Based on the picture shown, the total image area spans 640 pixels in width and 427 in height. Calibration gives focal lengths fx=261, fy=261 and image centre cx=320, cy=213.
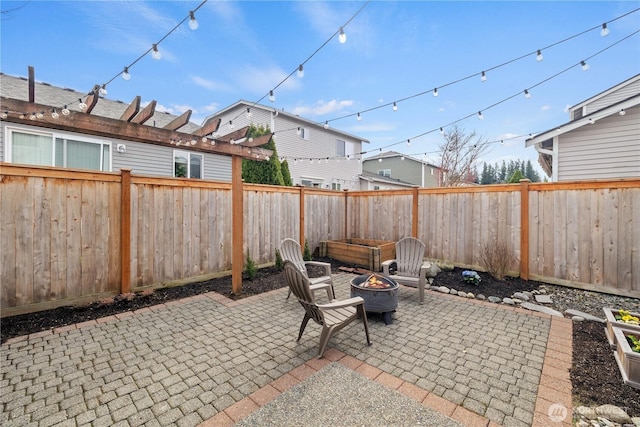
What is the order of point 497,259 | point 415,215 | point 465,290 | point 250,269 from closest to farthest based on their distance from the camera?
point 465,290 → point 497,259 → point 250,269 → point 415,215

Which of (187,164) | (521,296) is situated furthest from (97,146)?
(521,296)

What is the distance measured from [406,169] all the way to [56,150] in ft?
70.7

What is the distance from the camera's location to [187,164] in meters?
9.79

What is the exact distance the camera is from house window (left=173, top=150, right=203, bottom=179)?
955 centimetres

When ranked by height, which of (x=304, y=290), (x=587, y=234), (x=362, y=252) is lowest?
(x=362, y=252)

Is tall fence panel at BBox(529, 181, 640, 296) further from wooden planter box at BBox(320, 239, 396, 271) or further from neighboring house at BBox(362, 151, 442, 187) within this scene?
neighboring house at BBox(362, 151, 442, 187)

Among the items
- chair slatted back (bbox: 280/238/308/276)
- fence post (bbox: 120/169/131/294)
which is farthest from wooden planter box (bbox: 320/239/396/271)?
fence post (bbox: 120/169/131/294)

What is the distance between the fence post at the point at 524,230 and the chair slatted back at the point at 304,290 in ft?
15.1

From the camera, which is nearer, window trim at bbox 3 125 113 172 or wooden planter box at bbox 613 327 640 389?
wooden planter box at bbox 613 327 640 389

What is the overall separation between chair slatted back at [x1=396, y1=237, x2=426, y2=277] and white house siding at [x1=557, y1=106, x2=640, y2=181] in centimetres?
544

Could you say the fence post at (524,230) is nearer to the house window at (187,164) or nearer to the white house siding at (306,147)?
the white house siding at (306,147)

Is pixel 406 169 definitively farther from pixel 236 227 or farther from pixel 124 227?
pixel 124 227

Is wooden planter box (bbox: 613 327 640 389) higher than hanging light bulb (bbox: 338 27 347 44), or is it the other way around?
hanging light bulb (bbox: 338 27 347 44)

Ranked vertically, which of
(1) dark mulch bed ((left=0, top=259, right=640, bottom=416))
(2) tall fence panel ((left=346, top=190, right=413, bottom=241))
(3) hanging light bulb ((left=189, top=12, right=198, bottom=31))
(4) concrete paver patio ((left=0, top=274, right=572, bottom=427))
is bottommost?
(4) concrete paver patio ((left=0, top=274, right=572, bottom=427))
